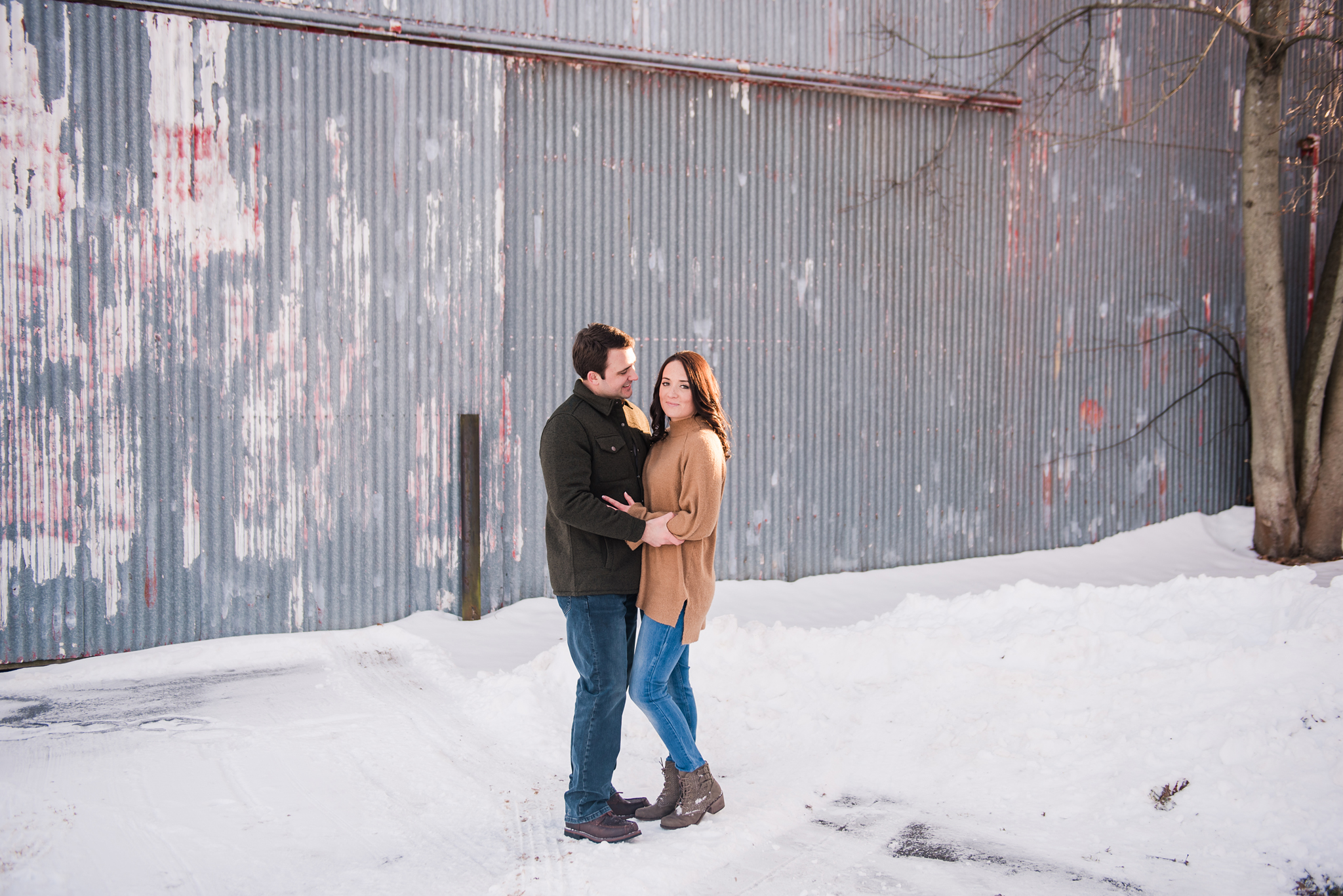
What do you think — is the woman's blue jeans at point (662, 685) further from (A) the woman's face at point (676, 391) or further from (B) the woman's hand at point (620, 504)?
(A) the woman's face at point (676, 391)

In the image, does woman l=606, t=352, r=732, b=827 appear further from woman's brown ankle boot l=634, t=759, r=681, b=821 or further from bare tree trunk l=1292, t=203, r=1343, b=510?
bare tree trunk l=1292, t=203, r=1343, b=510

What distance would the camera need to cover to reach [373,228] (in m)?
7.05

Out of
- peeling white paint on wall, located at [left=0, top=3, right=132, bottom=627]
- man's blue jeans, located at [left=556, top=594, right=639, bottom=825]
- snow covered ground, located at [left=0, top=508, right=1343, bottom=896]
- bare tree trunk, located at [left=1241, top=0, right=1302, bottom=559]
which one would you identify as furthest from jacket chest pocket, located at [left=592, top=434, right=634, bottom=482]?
bare tree trunk, located at [left=1241, top=0, right=1302, bottom=559]

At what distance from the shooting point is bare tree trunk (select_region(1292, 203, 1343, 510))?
8.80 meters

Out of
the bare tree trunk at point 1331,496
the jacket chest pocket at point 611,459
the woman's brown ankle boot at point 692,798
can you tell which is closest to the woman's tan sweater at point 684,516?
the jacket chest pocket at point 611,459

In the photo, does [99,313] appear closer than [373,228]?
Yes

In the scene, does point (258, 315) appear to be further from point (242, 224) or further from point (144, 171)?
point (144, 171)

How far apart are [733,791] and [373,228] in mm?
5170

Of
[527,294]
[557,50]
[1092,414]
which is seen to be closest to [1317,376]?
[1092,414]

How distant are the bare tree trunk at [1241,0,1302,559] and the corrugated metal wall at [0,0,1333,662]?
3.46 feet

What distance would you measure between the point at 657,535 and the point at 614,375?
740 millimetres

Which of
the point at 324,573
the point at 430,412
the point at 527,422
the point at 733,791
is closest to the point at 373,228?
the point at 430,412

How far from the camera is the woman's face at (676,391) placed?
382 centimetres

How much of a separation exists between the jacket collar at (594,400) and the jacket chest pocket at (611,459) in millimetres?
121
